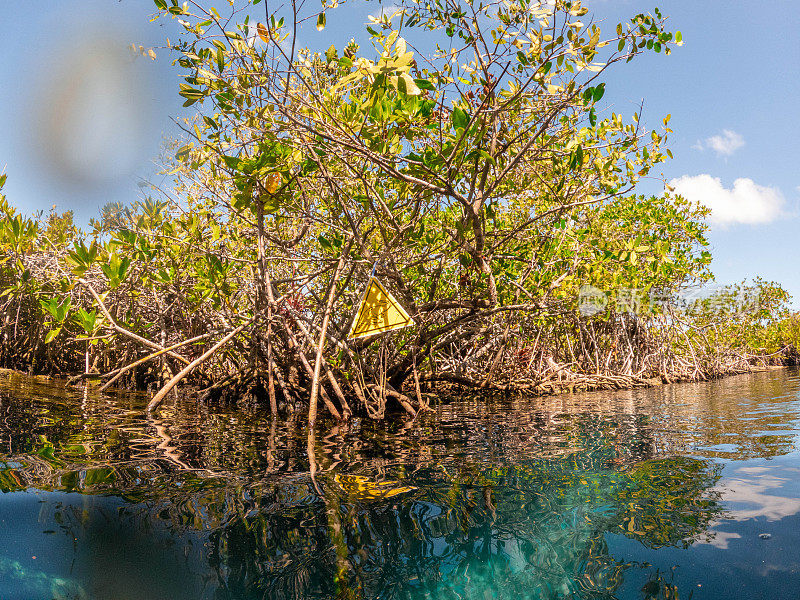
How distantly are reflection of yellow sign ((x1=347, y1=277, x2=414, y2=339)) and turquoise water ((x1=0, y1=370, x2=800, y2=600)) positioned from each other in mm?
705

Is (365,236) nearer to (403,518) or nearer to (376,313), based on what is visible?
(376,313)

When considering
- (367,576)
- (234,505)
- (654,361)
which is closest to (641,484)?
(367,576)

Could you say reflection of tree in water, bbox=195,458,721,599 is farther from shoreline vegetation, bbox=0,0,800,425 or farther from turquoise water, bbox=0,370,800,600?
shoreline vegetation, bbox=0,0,800,425

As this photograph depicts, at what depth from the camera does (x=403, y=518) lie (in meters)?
1.47

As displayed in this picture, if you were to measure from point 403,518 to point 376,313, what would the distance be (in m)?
1.66

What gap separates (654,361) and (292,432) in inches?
335

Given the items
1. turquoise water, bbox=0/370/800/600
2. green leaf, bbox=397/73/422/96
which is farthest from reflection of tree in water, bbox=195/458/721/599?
green leaf, bbox=397/73/422/96

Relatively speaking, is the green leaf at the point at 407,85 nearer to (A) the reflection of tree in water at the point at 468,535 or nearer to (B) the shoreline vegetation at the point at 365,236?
(B) the shoreline vegetation at the point at 365,236

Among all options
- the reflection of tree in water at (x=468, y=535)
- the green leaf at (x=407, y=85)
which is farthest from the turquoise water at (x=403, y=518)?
the green leaf at (x=407, y=85)

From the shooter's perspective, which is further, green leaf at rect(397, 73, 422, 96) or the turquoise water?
green leaf at rect(397, 73, 422, 96)

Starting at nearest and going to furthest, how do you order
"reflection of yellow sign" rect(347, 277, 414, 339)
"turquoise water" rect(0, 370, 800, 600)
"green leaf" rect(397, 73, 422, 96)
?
"turquoise water" rect(0, 370, 800, 600) < "green leaf" rect(397, 73, 422, 96) < "reflection of yellow sign" rect(347, 277, 414, 339)

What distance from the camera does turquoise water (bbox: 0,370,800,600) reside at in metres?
1.08

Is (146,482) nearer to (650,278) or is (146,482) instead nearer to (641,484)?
(641,484)

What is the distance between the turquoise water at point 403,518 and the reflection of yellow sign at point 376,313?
27.7 inches
